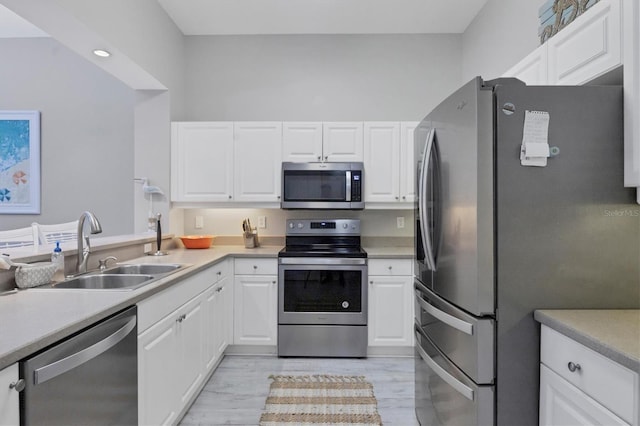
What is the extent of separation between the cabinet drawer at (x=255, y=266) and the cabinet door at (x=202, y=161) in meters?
0.65

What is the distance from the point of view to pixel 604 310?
1.32 m

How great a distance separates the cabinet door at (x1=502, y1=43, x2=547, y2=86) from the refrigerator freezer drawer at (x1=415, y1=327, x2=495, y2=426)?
1.40 meters

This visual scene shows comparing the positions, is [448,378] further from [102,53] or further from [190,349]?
[102,53]

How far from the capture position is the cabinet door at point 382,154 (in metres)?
3.13

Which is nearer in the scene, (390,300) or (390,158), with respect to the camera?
(390,300)

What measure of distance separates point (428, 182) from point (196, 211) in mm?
2526

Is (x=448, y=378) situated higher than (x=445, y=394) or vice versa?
(x=448, y=378)

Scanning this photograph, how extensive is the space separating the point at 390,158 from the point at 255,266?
1.53 meters

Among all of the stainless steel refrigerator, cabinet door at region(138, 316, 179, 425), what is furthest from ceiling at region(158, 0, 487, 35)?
cabinet door at region(138, 316, 179, 425)

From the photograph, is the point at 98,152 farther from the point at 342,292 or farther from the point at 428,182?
the point at 428,182

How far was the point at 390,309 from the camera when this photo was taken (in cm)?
292

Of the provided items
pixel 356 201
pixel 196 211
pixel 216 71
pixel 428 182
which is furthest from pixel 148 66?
pixel 428 182

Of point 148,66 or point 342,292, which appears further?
point 342,292

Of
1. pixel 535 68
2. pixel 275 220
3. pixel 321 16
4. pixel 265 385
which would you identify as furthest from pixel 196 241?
pixel 535 68
